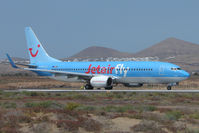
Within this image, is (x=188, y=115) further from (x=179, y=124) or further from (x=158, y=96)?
(x=158, y=96)

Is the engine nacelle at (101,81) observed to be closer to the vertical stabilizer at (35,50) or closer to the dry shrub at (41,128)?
the vertical stabilizer at (35,50)

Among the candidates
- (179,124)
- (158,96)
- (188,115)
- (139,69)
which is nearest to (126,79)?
(139,69)

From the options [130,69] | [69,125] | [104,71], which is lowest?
[69,125]

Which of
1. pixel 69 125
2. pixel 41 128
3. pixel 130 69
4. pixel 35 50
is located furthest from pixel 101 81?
pixel 41 128

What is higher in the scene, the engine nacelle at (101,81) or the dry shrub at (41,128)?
the engine nacelle at (101,81)

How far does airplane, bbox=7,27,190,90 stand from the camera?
46.9 meters

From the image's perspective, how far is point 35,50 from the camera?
2322 inches

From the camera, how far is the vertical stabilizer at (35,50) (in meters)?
58.5

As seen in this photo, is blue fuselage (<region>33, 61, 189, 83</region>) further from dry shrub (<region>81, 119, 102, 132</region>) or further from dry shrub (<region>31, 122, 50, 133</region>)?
dry shrub (<region>31, 122, 50, 133</region>)

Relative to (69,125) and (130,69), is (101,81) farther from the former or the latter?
(69,125)

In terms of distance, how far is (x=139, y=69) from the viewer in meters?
48.1

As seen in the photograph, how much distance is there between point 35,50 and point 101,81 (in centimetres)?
1528

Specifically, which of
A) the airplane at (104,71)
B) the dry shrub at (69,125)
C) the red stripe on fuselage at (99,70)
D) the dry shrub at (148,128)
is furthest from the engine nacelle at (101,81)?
the dry shrub at (69,125)

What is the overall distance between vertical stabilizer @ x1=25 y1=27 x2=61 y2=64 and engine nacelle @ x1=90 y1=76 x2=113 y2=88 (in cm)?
1176
